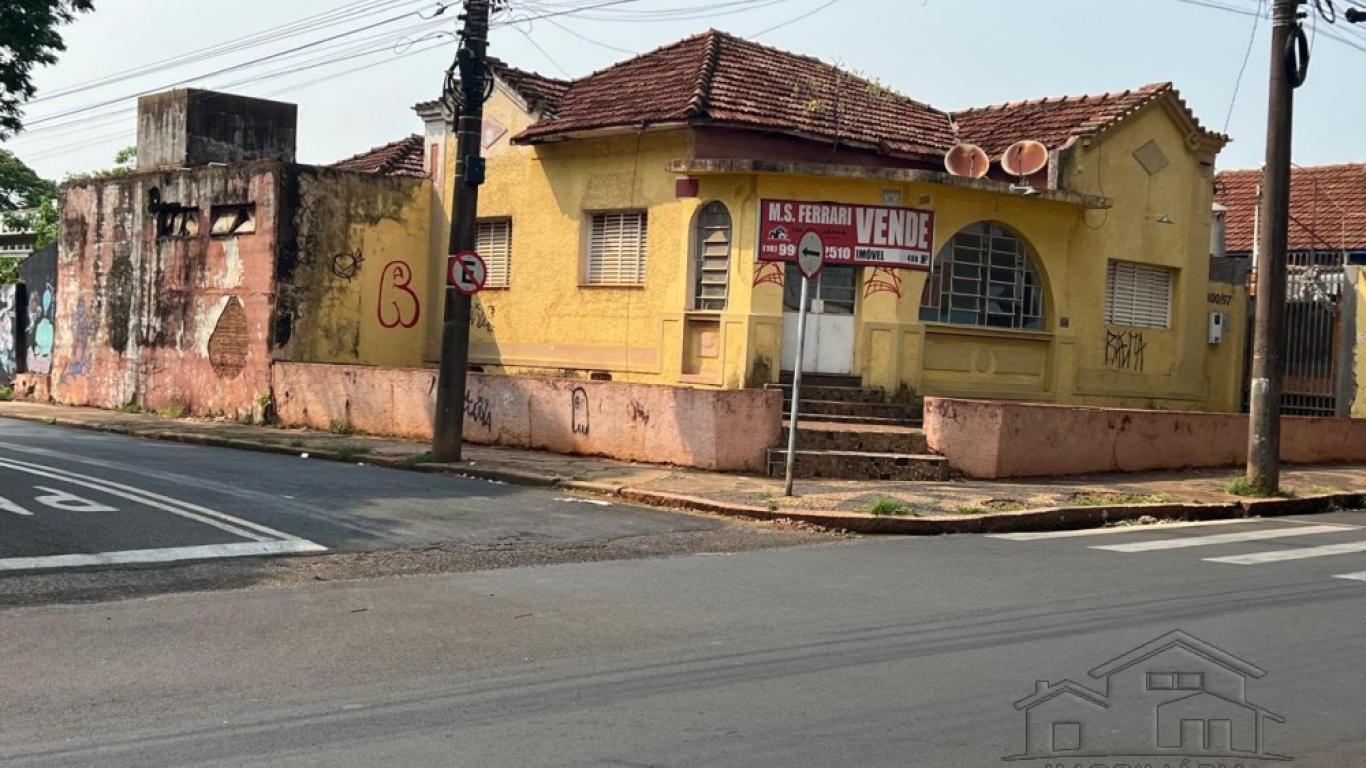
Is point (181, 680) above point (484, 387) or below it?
below

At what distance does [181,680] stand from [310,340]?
58.4 feet

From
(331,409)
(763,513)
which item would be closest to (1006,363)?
(763,513)

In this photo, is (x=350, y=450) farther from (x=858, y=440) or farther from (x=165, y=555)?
(x=165, y=555)

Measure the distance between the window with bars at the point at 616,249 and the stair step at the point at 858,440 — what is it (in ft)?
16.2

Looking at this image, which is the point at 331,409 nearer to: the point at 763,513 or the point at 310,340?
the point at 310,340

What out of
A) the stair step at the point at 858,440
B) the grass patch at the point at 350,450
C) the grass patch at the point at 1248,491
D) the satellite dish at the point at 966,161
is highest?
the satellite dish at the point at 966,161

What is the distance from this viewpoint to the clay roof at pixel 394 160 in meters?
26.8

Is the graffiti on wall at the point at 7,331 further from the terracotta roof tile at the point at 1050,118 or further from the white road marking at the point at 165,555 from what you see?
the white road marking at the point at 165,555

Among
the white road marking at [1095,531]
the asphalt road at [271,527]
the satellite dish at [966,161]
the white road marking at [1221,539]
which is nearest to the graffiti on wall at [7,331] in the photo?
the asphalt road at [271,527]

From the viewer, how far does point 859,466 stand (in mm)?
16250

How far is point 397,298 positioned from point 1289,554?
17258mm

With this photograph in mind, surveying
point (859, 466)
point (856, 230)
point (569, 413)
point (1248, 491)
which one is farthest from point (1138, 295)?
point (569, 413)

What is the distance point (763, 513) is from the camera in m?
13.3

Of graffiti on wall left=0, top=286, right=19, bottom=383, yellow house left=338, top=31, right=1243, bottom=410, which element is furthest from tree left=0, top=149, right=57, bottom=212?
yellow house left=338, top=31, right=1243, bottom=410
